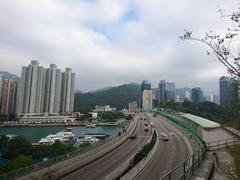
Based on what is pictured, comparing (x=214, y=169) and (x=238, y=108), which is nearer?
(x=238, y=108)

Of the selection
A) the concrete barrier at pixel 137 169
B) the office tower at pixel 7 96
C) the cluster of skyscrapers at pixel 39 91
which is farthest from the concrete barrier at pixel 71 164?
the office tower at pixel 7 96

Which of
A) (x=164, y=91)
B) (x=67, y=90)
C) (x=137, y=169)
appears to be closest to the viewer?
(x=137, y=169)

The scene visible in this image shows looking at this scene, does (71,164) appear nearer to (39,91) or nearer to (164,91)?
(39,91)

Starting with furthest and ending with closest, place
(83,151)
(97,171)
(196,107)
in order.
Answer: (196,107) → (83,151) → (97,171)

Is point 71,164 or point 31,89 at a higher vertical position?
point 31,89

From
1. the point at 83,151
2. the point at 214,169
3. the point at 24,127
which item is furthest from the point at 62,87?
the point at 214,169

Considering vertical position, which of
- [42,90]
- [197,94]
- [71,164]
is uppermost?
[197,94]

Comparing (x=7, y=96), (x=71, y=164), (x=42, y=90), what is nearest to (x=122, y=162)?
(x=71, y=164)

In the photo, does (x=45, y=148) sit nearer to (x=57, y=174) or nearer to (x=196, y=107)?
(x=57, y=174)
